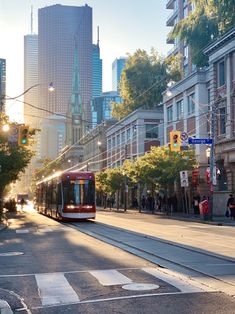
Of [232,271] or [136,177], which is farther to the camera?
[136,177]

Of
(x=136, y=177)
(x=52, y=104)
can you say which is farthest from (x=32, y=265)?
(x=52, y=104)

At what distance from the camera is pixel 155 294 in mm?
9633

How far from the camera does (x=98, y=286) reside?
419 inches

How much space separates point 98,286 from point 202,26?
173ft

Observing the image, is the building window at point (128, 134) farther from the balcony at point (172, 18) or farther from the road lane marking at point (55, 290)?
the road lane marking at point (55, 290)

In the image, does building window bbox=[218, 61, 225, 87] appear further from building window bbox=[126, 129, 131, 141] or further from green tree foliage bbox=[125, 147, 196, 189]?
building window bbox=[126, 129, 131, 141]

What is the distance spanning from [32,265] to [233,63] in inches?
1432

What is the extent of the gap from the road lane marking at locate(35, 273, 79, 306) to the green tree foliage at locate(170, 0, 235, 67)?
47584mm

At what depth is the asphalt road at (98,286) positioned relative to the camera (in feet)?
28.5

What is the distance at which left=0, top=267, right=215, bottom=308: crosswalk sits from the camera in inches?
375

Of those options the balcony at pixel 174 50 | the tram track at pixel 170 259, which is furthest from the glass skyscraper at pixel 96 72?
the tram track at pixel 170 259

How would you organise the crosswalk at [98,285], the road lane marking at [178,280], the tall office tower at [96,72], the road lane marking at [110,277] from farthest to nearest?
the tall office tower at [96,72], the road lane marking at [110,277], the road lane marking at [178,280], the crosswalk at [98,285]

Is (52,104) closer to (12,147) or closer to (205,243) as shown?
(12,147)

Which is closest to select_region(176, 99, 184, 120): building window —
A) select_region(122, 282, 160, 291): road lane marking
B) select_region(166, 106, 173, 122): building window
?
select_region(166, 106, 173, 122): building window
